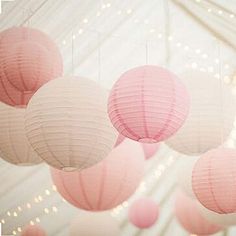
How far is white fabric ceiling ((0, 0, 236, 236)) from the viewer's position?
3486 millimetres

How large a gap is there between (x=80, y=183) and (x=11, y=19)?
1200mm

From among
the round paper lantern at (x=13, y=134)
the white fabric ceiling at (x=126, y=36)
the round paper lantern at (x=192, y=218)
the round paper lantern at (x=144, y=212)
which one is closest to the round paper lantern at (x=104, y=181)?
the round paper lantern at (x=13, y=134)

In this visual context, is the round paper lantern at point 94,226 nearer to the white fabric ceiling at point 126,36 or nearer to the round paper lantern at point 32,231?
the round paper lantern at point 32,231

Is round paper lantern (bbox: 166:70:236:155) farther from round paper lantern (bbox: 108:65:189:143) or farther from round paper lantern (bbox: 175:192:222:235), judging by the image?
round paper lantern (bbox: 175:192:222:235)

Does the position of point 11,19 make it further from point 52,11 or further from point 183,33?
point 183,33

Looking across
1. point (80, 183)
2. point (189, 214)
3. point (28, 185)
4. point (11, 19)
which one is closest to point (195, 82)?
point (80, 183)

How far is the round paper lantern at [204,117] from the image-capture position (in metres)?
2.53

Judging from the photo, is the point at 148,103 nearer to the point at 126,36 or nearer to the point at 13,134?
the point at 13,134

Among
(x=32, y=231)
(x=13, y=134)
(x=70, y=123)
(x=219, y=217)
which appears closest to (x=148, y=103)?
(x=70, y=123)

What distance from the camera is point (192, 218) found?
340 centimetres

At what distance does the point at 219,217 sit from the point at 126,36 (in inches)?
47.3

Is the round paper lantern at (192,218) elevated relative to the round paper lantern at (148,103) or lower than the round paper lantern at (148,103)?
lower

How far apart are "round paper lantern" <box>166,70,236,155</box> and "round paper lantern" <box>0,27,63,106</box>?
54 cm

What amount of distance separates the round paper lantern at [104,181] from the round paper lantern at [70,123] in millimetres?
404
